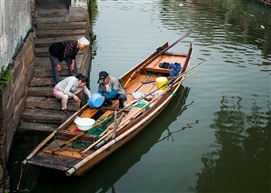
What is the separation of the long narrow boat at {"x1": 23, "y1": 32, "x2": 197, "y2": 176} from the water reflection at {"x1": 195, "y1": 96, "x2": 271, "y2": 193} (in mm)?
1647

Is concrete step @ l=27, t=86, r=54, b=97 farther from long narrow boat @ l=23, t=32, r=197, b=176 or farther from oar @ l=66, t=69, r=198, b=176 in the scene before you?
oar @ l=66, t=69, r=198, b=176

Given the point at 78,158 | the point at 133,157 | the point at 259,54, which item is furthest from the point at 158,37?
the point at 78,158

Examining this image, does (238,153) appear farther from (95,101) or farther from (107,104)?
(95,101)

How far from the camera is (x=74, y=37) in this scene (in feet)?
37.1

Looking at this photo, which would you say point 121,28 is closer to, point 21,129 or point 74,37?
point 74,37

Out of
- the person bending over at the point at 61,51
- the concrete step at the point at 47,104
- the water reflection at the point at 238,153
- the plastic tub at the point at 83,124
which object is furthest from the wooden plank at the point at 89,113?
the water reflection at the point at 238,153

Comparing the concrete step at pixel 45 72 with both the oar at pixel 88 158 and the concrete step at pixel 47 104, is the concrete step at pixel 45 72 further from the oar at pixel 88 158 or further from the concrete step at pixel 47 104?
the oar at pixel 88 158

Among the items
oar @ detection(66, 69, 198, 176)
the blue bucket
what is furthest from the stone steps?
oar @ detection(66, 69, 198, 176)

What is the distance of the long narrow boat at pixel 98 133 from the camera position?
6.73 m

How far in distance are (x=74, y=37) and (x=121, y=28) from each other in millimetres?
7932

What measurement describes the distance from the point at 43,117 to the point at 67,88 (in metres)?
0.91

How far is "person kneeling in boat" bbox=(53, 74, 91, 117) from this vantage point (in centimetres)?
837

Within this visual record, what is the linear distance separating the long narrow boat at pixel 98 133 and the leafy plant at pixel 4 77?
4.36 ft

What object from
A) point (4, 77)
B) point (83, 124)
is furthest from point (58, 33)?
point (83, 124)
